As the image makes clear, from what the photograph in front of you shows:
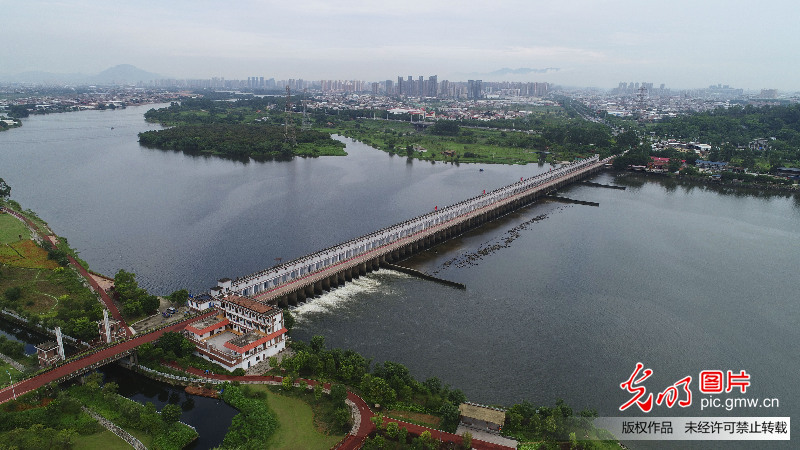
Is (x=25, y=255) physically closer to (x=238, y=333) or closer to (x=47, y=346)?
(x=47, y=346)

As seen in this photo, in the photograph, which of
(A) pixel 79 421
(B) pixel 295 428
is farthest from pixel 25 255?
(B) pixel 295 428

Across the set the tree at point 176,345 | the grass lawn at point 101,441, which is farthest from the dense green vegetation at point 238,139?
the grass lawn at point 101,441

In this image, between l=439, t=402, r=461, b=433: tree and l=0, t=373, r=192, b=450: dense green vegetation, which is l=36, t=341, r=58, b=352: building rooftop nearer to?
l=0, t=373, r=192, b=450: dense green vegetation

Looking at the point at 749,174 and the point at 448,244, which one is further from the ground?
the point at 749,174

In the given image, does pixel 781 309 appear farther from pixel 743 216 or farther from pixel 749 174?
pixel 749 174

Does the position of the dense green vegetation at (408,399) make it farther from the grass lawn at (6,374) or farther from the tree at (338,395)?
the grass lawn at (6,374)

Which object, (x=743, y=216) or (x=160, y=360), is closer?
(x=160, y=360)

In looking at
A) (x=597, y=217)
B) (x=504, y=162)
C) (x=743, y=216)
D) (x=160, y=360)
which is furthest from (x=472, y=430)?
(x=504, y=162)
